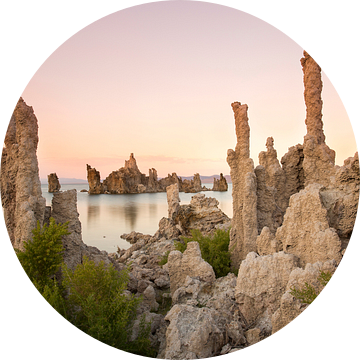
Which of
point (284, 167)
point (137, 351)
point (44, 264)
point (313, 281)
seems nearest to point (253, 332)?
point (313, 281)

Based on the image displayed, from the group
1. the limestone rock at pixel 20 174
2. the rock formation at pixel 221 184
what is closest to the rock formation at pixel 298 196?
the limestone rock at pixel 20 174

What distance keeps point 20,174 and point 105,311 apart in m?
4.14

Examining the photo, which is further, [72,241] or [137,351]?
[72,241]

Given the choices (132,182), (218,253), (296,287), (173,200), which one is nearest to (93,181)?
(132,182)

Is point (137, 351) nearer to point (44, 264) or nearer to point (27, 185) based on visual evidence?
point (44, 264)

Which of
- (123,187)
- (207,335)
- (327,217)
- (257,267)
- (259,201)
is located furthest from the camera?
(123,187)

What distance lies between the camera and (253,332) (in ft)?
15.6

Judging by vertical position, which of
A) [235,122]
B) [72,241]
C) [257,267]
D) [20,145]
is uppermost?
[235,122]

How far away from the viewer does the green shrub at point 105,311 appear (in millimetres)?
4023

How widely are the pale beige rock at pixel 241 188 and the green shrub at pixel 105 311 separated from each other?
188 inches

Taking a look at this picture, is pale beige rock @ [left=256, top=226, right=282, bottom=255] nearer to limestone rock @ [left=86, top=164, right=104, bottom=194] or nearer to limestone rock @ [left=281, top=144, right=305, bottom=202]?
limestone rock @ [left=281, top=144, right=305, bottom=202]

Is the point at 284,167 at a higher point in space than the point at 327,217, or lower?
higher

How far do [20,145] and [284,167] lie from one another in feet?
34.5

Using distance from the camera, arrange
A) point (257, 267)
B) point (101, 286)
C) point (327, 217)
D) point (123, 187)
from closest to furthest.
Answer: point (101, 286), point (257, 267), point (327, 217), point (123, 187)
